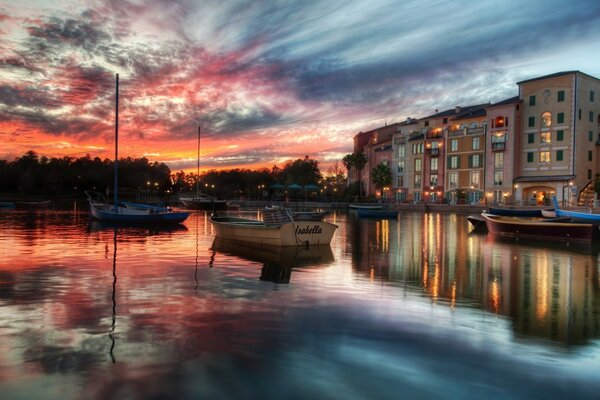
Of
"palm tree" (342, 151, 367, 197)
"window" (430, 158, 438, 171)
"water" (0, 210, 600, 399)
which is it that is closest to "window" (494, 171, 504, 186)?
"window" (430, 158, 438, 171)

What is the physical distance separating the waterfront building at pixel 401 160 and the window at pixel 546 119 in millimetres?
24173

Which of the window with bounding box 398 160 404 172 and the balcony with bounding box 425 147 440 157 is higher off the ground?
the balcony with bounding box 425 147 440 157

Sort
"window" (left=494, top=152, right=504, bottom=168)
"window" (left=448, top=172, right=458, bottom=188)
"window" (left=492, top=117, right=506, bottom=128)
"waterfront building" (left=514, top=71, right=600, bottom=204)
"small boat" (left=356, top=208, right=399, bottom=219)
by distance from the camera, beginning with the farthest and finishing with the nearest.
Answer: "window" (left=448, top=172, right=458, bottom=188) → "window" (left=494, top=152, right=504, bottom=168) → "window" (left=492, top=117, right=506, bottom=128) → "waterfront building" (left=514, top=71, right=600, bottom=204) → "small boat" (left=356, top=208, right=399, bottom=219)

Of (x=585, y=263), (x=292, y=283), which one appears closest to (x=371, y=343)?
(x=292, y=283)

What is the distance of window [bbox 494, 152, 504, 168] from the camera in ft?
221

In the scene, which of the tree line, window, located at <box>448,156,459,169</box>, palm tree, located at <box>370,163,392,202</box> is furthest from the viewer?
the tree line

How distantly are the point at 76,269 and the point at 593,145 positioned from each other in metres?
68.6

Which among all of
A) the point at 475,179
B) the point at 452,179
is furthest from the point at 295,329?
the point at 452,179

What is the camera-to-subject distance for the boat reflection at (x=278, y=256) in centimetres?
1476

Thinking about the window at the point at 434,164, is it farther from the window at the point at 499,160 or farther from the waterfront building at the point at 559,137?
the waterfront building at the point at 559,137

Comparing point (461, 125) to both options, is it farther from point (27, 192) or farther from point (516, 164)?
point (27, 192)

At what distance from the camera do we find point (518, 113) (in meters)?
66.0

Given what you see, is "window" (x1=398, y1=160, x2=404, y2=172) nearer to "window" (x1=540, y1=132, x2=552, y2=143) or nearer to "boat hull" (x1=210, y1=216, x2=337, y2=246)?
"window" (x1=540, y1=132, x2=552, y2=143)

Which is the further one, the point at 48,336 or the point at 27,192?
the point at 27,192
